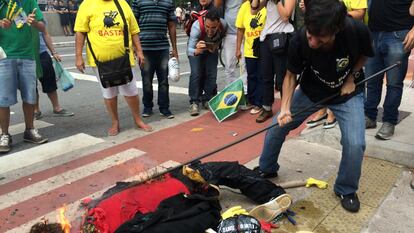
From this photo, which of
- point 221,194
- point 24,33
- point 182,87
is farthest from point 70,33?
point 221,194

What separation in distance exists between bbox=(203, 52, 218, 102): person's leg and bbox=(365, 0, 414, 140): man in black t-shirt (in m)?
2.26

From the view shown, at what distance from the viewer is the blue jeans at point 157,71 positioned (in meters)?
5.46

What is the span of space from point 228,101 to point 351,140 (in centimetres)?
280

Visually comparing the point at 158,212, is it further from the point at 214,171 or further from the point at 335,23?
the point at 335,23

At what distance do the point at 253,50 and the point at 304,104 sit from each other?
7.35 ft

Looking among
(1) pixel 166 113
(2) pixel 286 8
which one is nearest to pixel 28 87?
(1) pixel 166 113

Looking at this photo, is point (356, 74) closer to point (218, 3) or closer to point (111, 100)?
point (111, 100)

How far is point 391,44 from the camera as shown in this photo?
408 cm

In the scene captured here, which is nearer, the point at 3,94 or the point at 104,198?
the point at 104,198

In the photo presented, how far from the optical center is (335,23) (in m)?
2.56

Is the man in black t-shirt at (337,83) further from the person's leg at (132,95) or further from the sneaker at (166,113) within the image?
the sneaker at (166,113)

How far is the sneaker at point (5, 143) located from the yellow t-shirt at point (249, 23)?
3186 millimetres

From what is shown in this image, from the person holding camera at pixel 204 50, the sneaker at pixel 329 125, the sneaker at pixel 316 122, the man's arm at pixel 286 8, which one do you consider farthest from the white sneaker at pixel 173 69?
the sneaker at pixel 329 125

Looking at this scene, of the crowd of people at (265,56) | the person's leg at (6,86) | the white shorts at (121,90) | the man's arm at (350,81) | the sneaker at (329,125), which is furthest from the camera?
the white shorts at (121,90)
